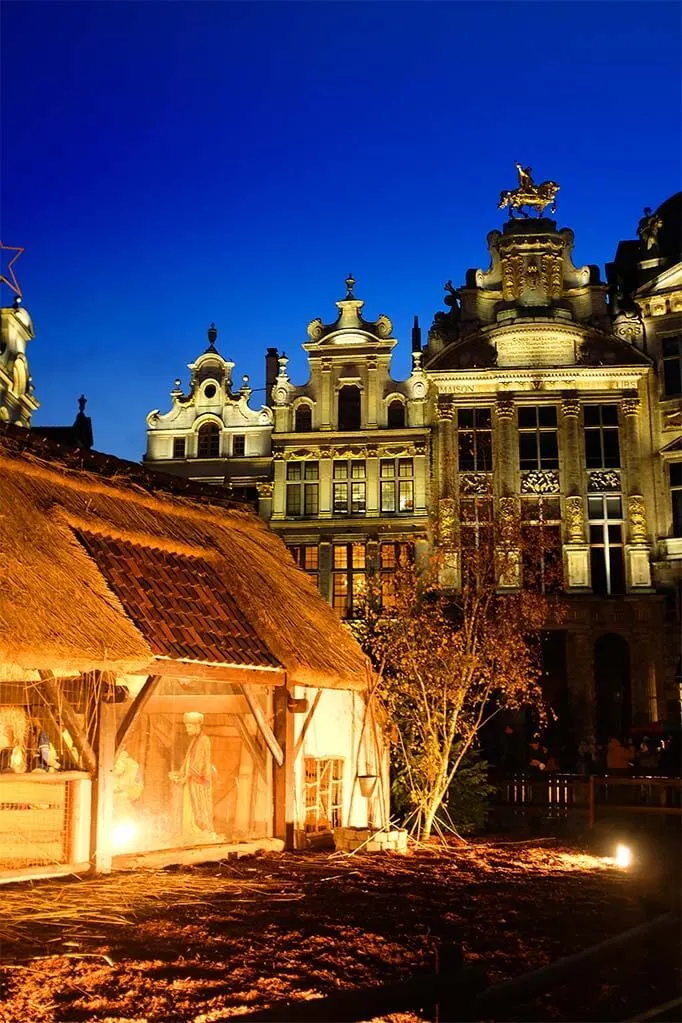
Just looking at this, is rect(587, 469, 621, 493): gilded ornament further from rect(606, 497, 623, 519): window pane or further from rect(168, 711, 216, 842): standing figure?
rect(168, 711, 216, 842): standing figure

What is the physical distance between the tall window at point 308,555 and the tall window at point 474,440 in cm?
550

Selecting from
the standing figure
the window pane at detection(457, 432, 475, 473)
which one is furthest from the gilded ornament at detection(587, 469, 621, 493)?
the standing figure

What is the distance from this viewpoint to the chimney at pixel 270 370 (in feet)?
121

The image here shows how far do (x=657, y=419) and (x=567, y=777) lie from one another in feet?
54.4

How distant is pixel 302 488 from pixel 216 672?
67.7 feet

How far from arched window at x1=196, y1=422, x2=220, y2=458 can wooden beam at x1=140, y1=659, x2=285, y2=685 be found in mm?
20818

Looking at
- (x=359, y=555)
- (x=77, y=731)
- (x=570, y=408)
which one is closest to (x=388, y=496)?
(x=359, y=555)

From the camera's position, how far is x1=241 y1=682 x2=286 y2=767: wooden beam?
14406mm

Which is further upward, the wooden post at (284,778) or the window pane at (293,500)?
the window pane at (293,500)

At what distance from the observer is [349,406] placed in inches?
1359

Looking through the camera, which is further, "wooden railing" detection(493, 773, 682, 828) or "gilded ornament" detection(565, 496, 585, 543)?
"gilded ornament" detection(565, 496, 585, 543)

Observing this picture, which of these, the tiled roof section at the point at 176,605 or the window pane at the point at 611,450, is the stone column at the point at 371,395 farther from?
the tiled roof section at the point at 176,605

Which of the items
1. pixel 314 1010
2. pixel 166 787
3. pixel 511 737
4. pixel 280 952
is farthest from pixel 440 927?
pixel 511 737

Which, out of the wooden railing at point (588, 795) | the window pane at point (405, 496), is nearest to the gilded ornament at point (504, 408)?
the window pane at point (405, 496)
